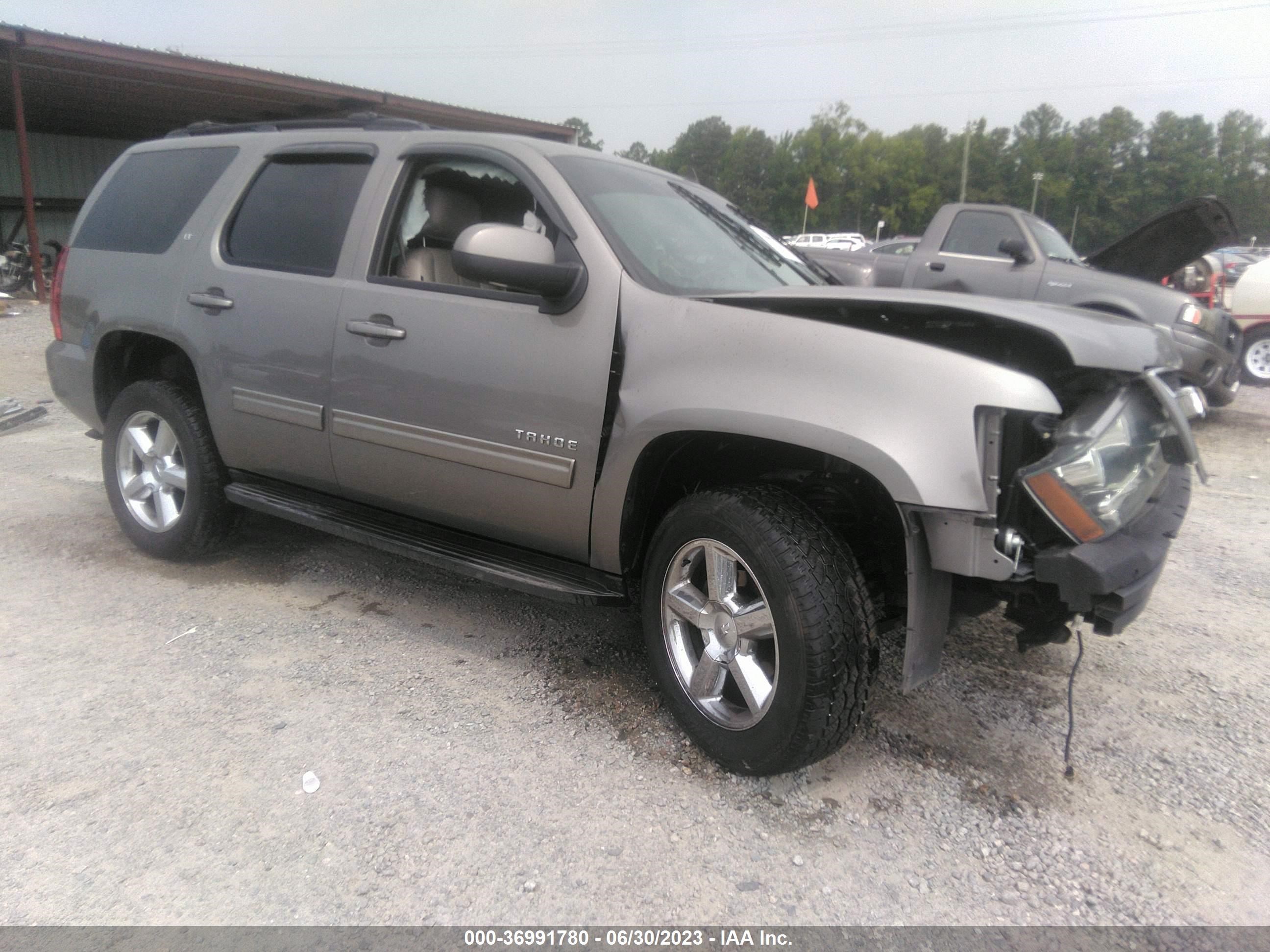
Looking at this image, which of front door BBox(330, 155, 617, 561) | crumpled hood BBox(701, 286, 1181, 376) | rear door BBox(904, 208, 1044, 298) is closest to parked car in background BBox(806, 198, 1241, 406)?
rear door BBox(904, 208, 1044, 298)

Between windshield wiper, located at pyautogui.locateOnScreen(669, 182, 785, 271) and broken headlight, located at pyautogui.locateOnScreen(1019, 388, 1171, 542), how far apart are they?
1.60 meters

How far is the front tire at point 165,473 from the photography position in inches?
155

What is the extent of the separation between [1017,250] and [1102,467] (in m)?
6.48

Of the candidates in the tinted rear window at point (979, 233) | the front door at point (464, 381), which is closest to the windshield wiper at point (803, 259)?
the front door at point (464, 381)

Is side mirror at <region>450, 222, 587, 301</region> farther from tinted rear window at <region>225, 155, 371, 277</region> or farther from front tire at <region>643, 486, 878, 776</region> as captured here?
tinted rear window at <region>225, 155, 371, 277</region>

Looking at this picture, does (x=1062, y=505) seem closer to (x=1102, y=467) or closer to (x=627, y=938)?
(x=1102, y=467)

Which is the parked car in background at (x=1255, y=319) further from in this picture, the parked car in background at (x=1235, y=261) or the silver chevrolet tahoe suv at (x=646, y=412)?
the silver chevrolet tahoe suv at (x=646, y=412)

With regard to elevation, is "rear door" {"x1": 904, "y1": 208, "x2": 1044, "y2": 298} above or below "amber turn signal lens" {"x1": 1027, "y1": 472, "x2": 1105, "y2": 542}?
above

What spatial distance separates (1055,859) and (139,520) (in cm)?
402

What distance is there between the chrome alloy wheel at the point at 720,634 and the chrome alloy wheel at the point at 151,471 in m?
2.57

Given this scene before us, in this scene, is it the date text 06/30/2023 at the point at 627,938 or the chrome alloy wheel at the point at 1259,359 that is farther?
the chrome alloy wheel at the point at 1259,359

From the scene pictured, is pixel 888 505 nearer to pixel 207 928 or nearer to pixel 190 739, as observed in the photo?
pixel 207 928

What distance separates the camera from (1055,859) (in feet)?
7.42

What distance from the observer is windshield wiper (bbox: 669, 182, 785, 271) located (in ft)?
11.7
